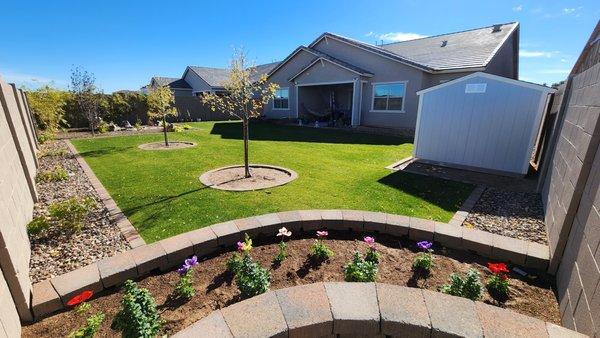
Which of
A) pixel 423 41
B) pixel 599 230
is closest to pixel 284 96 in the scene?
pixel 423 41

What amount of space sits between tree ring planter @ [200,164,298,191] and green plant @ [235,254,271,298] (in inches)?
121

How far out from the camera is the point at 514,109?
6.81m

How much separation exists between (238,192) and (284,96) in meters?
16.5

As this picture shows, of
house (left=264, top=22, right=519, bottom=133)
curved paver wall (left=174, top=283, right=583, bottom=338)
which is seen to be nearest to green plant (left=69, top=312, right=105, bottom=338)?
curved paver wall (left=174, top=283, right=583, bottom=338)

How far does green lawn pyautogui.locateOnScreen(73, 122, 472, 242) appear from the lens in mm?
4578

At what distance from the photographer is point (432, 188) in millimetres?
6027

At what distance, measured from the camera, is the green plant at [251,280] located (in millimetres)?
2475

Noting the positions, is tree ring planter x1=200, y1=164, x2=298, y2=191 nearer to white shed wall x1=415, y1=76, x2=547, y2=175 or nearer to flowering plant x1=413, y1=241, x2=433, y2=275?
flowering plant x1=413, y1=241, x2=433, y2=275

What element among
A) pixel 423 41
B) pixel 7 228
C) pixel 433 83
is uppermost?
pixel 423 41

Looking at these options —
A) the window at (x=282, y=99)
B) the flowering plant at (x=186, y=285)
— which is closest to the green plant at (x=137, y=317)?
the flowering plant at (x=186, y=285)

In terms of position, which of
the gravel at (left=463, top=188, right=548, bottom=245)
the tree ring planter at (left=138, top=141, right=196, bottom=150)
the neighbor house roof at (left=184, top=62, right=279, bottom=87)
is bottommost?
the gravel at (left=463, top=188, right=548, bottom=245)

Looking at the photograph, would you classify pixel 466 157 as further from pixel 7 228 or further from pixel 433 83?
pixel 7 228

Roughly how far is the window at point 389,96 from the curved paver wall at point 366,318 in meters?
14.3

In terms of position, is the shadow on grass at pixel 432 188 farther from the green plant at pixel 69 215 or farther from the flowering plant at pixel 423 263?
the green plant at pixel 69 215
